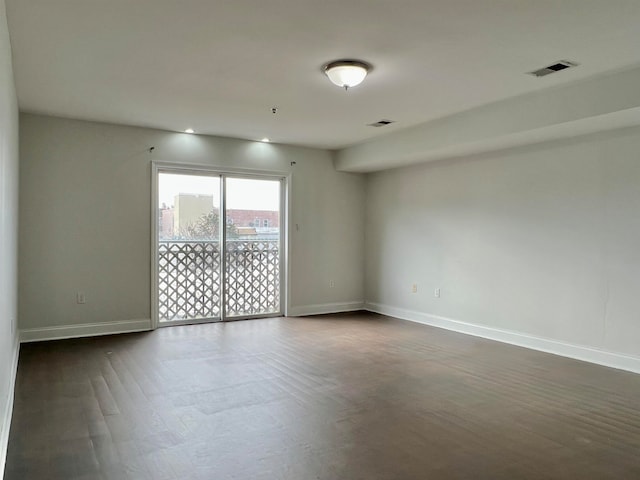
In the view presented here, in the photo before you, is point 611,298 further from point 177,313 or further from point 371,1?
point 177,313

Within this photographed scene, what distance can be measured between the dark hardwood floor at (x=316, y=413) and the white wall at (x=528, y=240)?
50 centimetres

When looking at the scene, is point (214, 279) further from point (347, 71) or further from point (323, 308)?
point (347, 71)

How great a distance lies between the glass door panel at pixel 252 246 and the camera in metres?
6.67

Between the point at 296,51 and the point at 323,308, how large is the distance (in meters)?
4.68

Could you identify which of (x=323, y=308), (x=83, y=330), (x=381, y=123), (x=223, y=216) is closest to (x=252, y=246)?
(x=223, y=216)

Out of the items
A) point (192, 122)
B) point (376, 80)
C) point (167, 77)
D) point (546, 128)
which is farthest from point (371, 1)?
point (192, 122)

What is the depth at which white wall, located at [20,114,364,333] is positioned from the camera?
528 centimetres

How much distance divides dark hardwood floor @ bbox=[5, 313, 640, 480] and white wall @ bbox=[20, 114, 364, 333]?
665mm

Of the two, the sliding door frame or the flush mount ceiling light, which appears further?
the sliding door frame

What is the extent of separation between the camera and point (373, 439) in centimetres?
278

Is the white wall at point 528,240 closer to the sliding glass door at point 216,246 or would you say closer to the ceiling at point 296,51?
the ceiling at point 296,51

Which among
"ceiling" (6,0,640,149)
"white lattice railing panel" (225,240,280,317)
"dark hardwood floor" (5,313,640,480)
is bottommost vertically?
"dark hardwood floor" (5,313,640,480)

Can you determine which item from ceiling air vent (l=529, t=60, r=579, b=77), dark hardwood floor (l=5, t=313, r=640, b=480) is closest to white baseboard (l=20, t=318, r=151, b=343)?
dark hardwood floor (l=5, t=313, r=640, b=480)

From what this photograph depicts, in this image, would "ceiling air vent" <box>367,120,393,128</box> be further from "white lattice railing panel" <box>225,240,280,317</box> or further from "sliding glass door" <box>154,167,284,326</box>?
"white lattice railing panel" <box>225,240,280,317</box>
